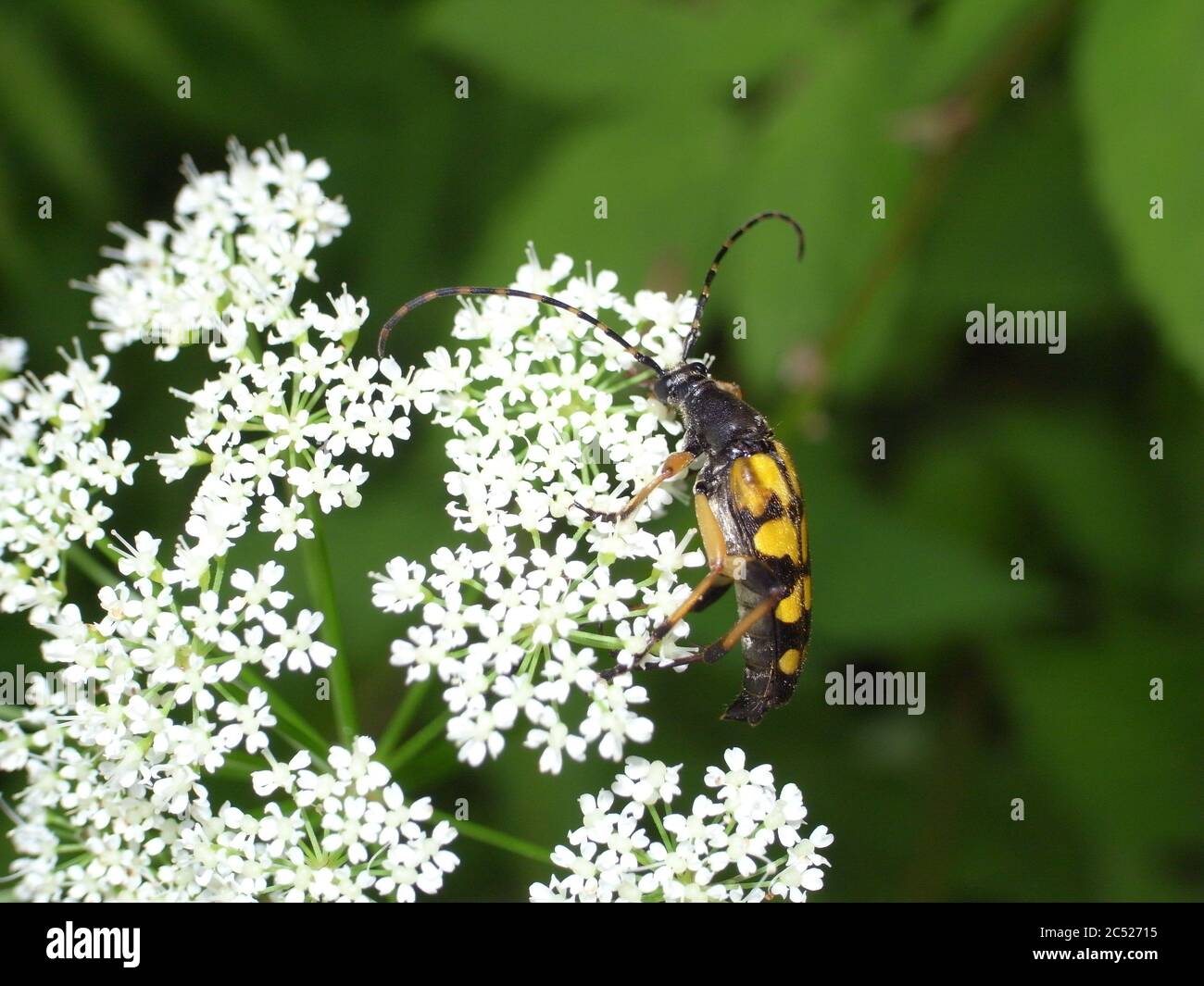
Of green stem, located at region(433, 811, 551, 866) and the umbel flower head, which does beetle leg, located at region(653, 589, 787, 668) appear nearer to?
the umbel flower head

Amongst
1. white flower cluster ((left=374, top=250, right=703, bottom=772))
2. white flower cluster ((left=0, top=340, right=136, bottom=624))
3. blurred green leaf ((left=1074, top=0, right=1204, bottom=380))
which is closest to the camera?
white flower cluster ((left=374, top=250, right=703, bottom=772))

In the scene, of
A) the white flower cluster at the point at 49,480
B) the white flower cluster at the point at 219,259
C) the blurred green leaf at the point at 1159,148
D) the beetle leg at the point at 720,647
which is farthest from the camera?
the blurred green leaf at the point at 1159,148

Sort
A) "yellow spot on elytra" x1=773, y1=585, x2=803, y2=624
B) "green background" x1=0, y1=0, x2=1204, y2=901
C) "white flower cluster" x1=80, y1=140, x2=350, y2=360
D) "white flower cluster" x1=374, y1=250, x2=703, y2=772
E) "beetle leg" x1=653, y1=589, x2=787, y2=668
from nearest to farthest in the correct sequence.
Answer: "white flower cluster" x1=374, y1=250, x2=703, y2=772 → "beetle leg" x1=653, y1=589, x2=787, y2=668 → "yellow spot on elytra" x1=773, y1=585, x2=803, y2=624 → "white flower cluster" x1=80, y1=140, x2=350, y2=360 → "green background" x1=0, y1=0, x2=1204, y2=901

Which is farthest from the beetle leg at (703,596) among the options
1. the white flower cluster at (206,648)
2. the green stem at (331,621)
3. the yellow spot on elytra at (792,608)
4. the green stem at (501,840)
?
the green stem at (331,621)

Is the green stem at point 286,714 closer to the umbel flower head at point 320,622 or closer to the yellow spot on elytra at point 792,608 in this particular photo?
the umbel flower head at point 320,622

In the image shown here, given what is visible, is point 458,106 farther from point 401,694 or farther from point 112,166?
point 401,694

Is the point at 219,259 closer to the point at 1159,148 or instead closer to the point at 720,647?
the point at 720,647

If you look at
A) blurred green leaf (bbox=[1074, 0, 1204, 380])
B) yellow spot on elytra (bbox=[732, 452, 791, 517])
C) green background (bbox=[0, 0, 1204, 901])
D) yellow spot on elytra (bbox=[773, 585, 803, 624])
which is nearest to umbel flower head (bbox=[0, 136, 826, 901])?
yellow spot on elytra (bbox=[732, 452, 791, 517])
